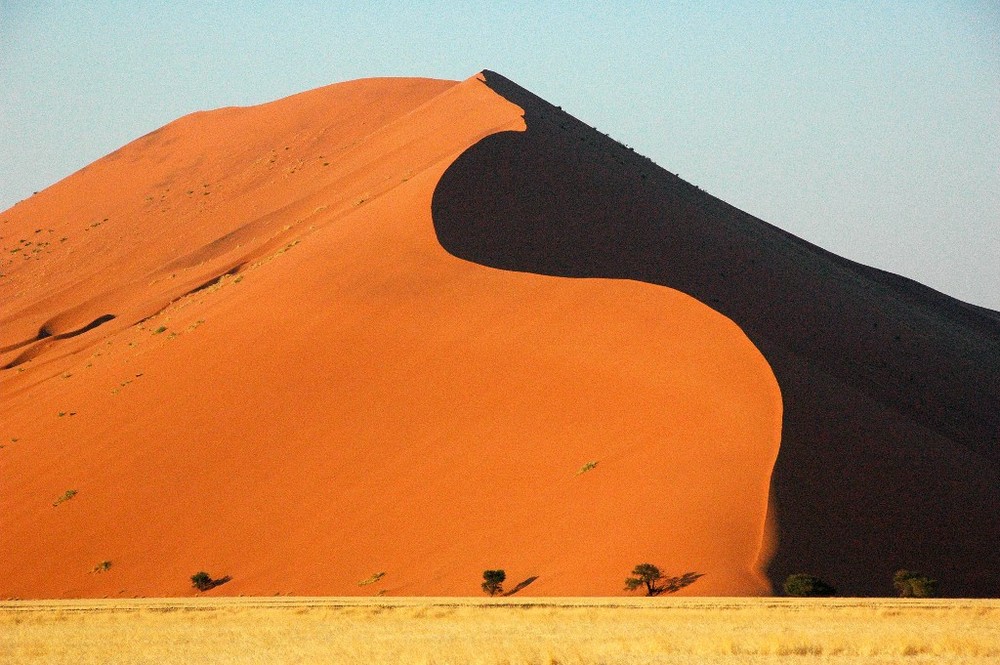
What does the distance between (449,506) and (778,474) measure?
4948mm

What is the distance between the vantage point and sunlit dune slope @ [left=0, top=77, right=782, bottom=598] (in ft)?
55.2

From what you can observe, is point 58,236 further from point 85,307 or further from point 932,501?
point 932,501

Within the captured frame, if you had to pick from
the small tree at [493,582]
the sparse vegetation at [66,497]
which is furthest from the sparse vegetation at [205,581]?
the small tree at [493,582]

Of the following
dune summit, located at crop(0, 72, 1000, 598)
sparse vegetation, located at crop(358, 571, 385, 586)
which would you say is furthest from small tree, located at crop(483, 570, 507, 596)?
sparse vegetation, located at crop(358, 571, 385, 586)

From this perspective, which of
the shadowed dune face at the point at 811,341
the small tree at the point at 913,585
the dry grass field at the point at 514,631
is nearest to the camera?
the dry grass field at the point at 514,631

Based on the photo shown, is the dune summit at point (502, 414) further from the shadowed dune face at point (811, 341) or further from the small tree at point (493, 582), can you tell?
the small tree at point (493, 582)

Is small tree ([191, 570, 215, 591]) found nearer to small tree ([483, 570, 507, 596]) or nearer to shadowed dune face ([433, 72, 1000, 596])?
small tree ([483, 570, 507, 596])

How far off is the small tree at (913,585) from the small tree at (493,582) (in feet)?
17.3

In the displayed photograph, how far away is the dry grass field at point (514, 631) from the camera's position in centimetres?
1186

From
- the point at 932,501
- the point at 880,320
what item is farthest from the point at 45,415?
the point at 880,320

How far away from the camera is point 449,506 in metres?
18.0

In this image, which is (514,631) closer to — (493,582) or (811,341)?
(493,582)

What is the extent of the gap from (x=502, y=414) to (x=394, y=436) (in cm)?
190

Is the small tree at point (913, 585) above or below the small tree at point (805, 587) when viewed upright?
below
